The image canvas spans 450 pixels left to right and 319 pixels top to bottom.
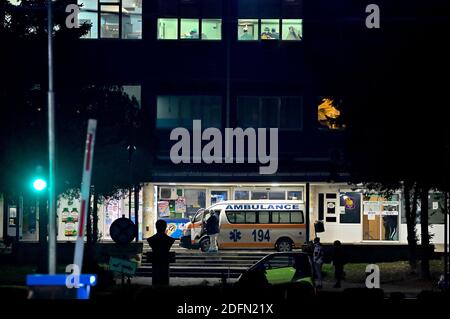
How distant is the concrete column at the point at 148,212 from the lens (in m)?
44.9

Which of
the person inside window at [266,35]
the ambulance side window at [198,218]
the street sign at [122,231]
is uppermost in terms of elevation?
the person inside window at [266,35]

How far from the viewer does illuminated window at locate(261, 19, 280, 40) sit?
44.8 metres

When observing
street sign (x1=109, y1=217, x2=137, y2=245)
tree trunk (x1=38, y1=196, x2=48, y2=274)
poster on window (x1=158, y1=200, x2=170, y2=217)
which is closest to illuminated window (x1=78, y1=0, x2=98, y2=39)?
poster on window (x1=158, y1=200, x2=170, y2=217)

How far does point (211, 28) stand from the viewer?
45.1 metres

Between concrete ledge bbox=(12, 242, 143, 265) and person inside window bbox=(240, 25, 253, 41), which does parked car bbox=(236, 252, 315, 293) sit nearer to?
concrete ledge bbox=(12, 242, 143, 265)

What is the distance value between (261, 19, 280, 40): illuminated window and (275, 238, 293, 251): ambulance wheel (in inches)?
385

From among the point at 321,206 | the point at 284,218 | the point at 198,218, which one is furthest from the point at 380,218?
the point at 198,218

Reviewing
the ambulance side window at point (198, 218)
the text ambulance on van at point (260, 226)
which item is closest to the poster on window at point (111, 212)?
the ambulance side window at point (198, 218)

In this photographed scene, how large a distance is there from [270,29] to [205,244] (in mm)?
10742

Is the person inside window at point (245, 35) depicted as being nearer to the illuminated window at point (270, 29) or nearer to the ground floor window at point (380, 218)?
the illuminated window at point (270, 29)

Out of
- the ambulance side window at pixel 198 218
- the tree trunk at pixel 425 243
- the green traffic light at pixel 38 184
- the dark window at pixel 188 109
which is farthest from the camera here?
the dark window at pixel 188 109

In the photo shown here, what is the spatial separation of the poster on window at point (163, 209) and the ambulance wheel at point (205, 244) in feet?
15.2

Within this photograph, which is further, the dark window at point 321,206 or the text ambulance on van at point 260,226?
the dark window at point 321,206

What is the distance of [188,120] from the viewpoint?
44.5 meters
